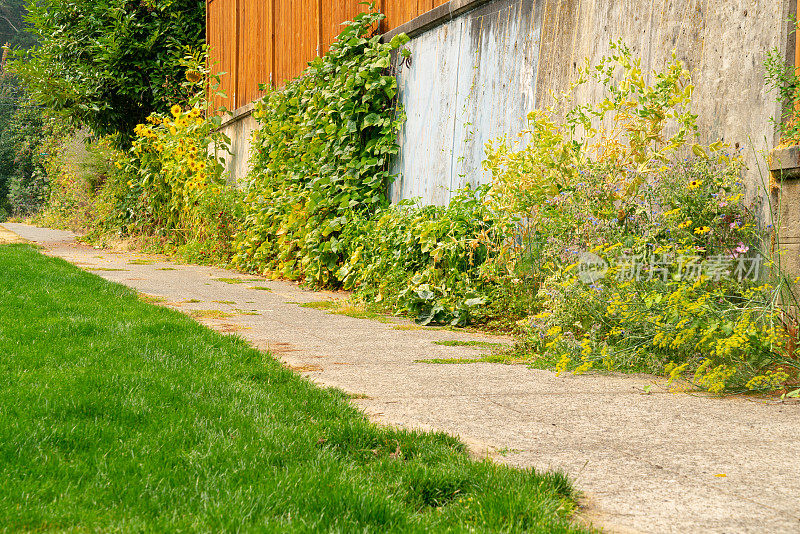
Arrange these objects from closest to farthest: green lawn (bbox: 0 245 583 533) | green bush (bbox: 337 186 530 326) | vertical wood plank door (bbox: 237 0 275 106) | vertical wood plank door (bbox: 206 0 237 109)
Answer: green lawn (bbox: 0 245 583 533) → green bush (bbox: 337 186 530 326) → vertical wood plank door (bbox: 237 0 275 106) → vertical wood plank door (bbox: 206 0 237 109)

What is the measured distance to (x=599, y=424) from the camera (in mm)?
2684

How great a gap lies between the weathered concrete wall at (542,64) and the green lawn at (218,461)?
95.2 inches

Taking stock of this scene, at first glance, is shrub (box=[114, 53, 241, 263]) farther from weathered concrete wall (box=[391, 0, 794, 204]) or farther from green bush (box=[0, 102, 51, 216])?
green bush (box=[0, 102, 51, 216])

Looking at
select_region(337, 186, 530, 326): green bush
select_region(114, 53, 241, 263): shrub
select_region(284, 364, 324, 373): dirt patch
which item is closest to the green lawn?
select_region(284, 364, 324, 373): dirt patch

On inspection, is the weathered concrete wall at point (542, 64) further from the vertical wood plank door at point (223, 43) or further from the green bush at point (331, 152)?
the vertical wood plank door at point (223, 43)

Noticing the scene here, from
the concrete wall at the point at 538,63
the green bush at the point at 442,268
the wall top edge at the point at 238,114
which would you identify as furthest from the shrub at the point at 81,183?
the green bush at the point at 442,268

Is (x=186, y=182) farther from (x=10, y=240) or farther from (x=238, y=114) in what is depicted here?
(x=10, y=240)

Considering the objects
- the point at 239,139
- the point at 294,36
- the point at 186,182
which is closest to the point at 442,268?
the point at 294,36

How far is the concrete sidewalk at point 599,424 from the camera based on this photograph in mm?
1898

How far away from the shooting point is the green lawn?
1.78 m

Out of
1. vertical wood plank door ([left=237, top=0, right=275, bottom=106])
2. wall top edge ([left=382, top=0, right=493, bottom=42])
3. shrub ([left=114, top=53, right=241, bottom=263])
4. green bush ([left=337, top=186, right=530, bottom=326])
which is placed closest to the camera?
green bush ([left=337, top=186, right=530, bottom=326])

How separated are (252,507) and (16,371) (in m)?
1.79

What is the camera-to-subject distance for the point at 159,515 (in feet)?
5.85

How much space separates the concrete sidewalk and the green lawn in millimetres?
188
